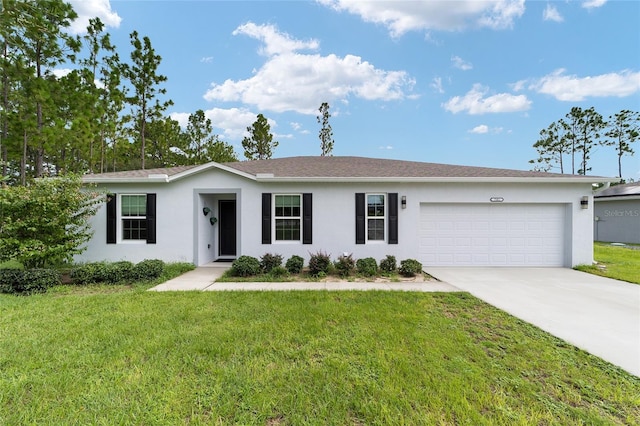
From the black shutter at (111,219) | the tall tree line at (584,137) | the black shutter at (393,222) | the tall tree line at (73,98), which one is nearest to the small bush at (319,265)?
the black shutter at (393,222)

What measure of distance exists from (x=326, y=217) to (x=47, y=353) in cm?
638

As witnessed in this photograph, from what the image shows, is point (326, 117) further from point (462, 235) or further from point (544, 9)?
point (462, 235)

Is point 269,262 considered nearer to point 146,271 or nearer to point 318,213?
point 318,213

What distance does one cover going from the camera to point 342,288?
19.9 ft

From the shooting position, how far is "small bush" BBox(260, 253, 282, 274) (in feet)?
24.6

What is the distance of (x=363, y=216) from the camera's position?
27.0 ft

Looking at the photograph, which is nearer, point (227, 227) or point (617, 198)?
point (227, 227)

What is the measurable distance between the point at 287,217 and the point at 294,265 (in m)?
1.64

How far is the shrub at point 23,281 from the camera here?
5.74 m

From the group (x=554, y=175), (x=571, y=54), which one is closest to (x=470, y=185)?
(x=554, y=175)

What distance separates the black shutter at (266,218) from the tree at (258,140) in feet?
56.3

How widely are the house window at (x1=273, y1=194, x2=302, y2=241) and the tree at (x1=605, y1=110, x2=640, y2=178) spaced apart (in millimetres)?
37748

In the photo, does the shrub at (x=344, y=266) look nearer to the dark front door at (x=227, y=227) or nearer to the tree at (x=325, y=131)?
the dark front door at (x=227, y=227)

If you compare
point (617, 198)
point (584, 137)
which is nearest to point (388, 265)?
point (617, 198)
